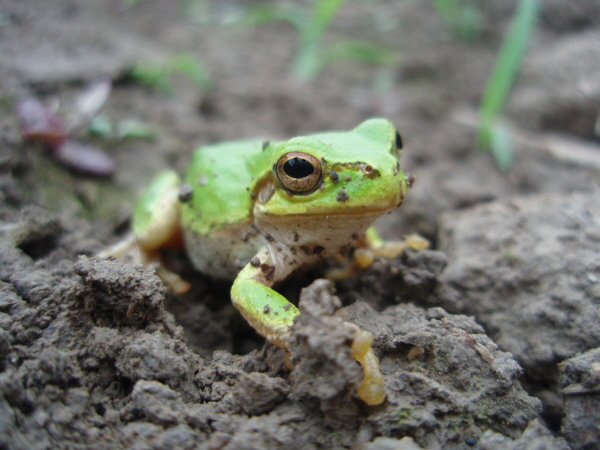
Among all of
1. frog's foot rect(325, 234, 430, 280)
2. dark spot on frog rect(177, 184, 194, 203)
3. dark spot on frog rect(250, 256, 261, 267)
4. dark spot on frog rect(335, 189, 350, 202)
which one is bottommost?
frog's foot rect(325, 234, 430, 280)

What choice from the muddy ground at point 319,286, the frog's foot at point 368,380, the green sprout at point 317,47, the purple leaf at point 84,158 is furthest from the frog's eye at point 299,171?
the green sprout at point 317,47

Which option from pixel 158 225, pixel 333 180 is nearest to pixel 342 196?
pixel 333 180

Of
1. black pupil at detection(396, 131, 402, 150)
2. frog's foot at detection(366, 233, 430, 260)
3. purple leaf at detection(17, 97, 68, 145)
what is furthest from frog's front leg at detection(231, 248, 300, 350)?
purple leaf at detection(17, 97, 68, 145)

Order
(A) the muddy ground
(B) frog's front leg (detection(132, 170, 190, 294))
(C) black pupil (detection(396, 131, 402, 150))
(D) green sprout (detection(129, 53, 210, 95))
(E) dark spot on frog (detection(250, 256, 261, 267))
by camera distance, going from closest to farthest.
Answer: (A) the muddy ground
(E) dark spot on frog (detection(250, 256, 261, 267))
(C) black pupil (detection(396, 131, 402, 150))
(B) frog's front leg (detection(132, 170, 190, 294))
(D) green sprout (detection(129, 53, 210, 95))

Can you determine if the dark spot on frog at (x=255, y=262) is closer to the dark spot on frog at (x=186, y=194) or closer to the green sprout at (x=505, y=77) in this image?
the dark spot on frog at (x=186, y=194)

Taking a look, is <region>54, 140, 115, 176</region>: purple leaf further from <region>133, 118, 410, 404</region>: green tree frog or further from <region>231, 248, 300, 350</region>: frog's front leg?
<region>231, 248, 300, 350</region>: frog's front leg

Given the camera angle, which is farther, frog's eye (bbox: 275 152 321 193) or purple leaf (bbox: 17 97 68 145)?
purple leaf (bbox: 17 97 68 145)

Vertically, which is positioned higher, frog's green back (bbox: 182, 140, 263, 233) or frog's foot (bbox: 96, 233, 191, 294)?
frog's green back (bbox: 182, 140, 263, 233)

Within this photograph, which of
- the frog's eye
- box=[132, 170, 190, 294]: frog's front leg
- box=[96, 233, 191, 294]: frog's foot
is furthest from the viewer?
box=[132, 170, 190, 294]: frog's front leg
